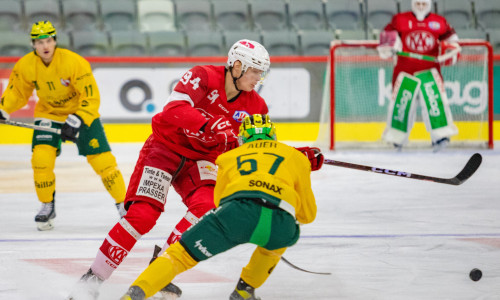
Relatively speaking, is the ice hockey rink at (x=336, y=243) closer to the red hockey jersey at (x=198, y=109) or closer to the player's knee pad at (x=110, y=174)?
the player's knee pad at (x=110, y=174)

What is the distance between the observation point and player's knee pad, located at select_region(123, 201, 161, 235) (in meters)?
3.05

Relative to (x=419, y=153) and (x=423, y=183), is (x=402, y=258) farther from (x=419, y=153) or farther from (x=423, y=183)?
(x=419, y=153)

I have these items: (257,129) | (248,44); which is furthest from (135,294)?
(248,44)

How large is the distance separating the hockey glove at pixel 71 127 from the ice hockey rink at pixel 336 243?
1.78ft

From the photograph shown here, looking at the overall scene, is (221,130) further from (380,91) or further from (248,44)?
(380,91)

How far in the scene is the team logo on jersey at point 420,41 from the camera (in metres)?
8.39

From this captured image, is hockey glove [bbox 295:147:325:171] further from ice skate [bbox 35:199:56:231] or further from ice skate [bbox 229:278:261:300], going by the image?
ice skate [bbox 35:199:56:231]

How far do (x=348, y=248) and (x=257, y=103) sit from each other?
1.02 m

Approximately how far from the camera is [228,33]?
10.5m

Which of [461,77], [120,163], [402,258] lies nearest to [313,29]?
[461,77]

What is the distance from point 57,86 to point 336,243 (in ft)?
6.09

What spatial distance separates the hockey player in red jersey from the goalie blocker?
205 inches

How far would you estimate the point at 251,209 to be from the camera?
2.62 metres

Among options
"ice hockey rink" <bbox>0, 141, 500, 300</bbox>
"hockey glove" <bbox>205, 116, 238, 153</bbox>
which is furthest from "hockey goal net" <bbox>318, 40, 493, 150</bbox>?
"hockey glove" <bbox>205, 116, 238, 153</bbox>
